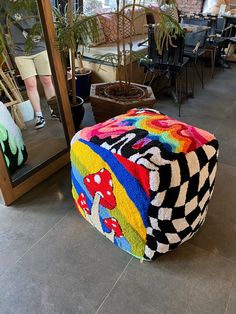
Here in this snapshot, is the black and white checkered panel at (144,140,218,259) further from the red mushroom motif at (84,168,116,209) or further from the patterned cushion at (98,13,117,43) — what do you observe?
the patterned cushion at (98,13,117,43)

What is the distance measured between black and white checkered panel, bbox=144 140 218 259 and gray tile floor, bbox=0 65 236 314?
14cm

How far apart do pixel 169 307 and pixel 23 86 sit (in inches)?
62.2

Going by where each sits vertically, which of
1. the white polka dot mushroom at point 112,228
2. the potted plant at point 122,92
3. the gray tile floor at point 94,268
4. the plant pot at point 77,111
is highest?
the potted plant at point 122,92

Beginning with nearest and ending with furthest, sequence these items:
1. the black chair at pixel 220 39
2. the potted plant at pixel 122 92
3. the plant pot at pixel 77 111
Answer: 1. the potted plant at pixel 122 92
2. the plant pot at pixel 77 111
3. the black chair at pixel 220 39

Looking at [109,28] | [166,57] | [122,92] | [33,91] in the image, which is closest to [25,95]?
[33,91]

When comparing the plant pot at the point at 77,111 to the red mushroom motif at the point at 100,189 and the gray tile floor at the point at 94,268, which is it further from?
the red mushroom motif at the point at 100,189

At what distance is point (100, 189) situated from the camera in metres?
1.31

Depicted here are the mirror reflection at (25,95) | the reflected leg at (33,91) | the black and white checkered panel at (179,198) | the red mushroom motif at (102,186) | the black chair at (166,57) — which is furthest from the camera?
the black chair at (166,57)

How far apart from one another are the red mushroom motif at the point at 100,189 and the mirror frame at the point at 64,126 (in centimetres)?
60

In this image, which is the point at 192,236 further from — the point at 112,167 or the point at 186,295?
the point at 112,167

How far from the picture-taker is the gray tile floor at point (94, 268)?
119 centimetres

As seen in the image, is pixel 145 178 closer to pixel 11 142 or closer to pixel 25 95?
pixel 11 142

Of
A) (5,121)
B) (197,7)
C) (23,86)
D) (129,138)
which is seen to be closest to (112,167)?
(129,138)

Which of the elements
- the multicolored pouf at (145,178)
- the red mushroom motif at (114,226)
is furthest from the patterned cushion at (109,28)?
the red mushroom motif at (114,226)
